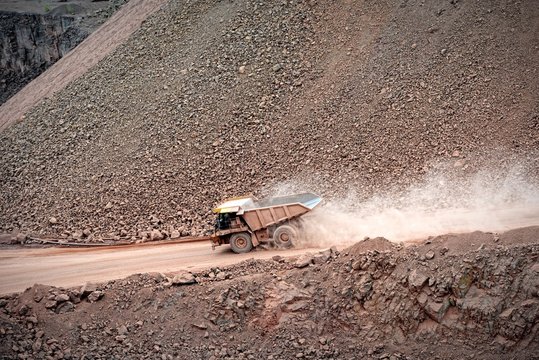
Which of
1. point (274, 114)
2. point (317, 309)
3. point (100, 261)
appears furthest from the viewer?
point (274, 114)

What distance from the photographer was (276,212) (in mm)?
24312

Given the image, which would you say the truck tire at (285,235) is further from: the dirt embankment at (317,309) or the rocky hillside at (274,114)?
the rocky hillside at (274,114)

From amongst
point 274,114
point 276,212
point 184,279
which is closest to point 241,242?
point 276,212

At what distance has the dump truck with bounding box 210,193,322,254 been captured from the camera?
24.3 m

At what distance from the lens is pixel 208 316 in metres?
20.1

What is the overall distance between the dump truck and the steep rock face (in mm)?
28906

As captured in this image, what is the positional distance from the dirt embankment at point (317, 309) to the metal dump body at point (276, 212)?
2.35 metres

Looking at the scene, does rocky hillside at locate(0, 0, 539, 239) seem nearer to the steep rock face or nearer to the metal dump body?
the metal dump body

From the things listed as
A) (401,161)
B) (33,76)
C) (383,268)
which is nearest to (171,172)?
(401,161)

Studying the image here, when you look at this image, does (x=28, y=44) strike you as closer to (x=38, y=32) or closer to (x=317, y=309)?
(x=38, y=32)

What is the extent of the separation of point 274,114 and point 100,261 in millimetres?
9377

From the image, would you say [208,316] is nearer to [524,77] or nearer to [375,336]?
[375,336]

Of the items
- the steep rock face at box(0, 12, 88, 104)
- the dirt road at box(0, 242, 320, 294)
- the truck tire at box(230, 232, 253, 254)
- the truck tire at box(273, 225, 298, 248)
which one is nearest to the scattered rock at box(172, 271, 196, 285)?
the dirt road at box(0, 242, 320, 294)

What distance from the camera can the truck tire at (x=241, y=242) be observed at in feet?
81.6
